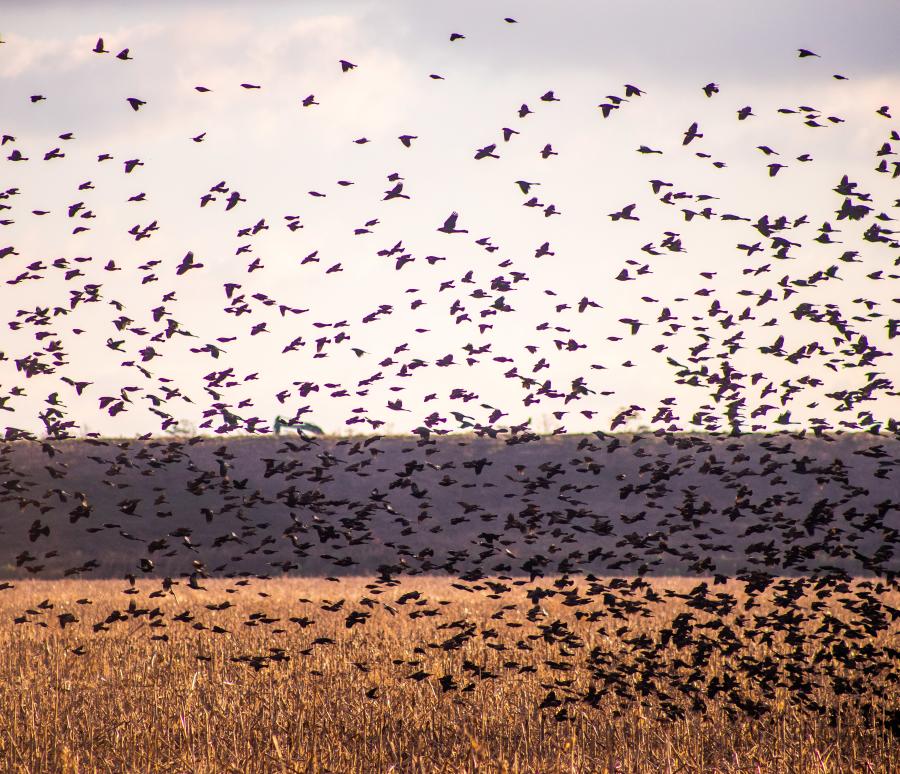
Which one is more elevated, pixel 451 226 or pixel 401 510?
pixel 451 226

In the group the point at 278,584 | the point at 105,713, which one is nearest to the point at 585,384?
the point at 105,713

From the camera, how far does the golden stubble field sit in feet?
28.3

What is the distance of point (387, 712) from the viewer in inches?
404

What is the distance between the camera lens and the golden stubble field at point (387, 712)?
28.3 feet

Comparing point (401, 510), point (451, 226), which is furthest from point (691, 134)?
point (401, 510)

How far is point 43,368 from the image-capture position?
13.0m

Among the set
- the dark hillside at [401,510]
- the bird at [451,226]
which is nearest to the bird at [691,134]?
the bird at [451,226]

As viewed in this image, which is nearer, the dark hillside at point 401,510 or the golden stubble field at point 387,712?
the golden stubble field at point 387,712

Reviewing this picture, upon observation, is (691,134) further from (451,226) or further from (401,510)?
(401,510)

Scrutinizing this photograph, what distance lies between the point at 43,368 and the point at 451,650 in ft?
20.0

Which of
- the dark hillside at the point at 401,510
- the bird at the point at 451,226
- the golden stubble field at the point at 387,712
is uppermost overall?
the bird at the point at 451,226

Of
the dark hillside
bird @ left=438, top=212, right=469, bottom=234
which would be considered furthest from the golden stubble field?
the dark hillside

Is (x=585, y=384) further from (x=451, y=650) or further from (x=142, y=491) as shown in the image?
(x=142, y=491)

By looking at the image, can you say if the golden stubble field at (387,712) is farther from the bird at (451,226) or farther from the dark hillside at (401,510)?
the dark hillside at (401,510)
